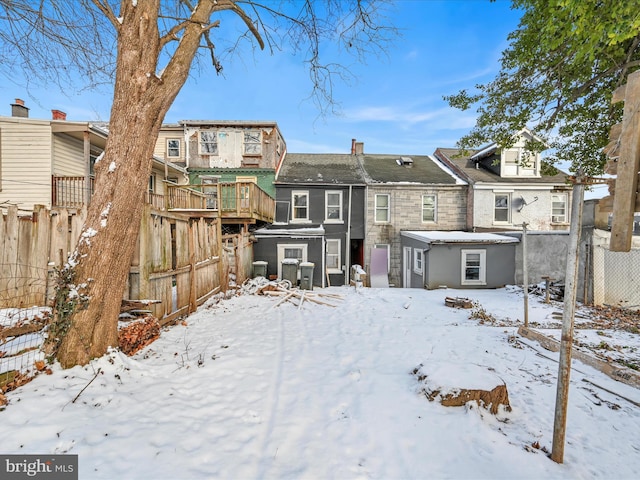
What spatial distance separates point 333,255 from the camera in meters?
16.4

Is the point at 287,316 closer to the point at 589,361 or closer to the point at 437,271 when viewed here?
the point at 589,361

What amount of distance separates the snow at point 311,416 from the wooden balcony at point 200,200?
713cm

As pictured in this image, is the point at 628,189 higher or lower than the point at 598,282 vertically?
higher

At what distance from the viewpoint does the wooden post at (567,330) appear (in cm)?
241

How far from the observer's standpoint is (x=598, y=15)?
5.25 meters

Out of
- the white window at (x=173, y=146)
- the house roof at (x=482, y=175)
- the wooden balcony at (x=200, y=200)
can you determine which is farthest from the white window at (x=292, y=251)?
the house roof at (x=482, y=175)

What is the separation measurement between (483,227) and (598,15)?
12.1 meters

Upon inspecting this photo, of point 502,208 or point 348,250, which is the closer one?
point 348,250

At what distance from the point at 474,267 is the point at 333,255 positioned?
7.29 metres

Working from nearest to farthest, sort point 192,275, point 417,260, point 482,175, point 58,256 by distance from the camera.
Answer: point 58,256 → point 192,275 → point 417,260 → point 482,175

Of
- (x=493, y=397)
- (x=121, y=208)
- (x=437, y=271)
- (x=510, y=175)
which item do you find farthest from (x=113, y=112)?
(x=510, y=175)

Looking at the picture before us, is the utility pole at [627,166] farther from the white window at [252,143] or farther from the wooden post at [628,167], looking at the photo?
the white window at [252,143]

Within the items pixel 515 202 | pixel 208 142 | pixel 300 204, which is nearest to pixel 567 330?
pixel 300 204

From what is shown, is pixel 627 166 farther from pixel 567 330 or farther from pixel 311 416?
pixel 311 416
